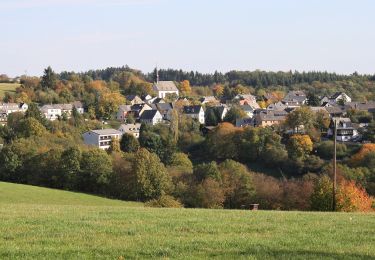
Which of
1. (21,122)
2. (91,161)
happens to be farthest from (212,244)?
(21,122)

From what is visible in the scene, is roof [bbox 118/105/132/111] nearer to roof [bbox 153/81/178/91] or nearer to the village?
the village

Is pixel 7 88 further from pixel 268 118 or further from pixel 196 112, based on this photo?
pixel 268 118

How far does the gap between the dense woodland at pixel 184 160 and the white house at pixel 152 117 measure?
19.7 ft

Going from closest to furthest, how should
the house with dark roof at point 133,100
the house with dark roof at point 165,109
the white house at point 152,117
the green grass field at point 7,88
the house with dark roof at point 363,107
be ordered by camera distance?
1. the house with dark roof at point 363,107
2. the white house at point 152,117
3. the house with dark roof at point 165,109
4. the green grass field at point 7,88
5. the house with dark roof at point 133,100

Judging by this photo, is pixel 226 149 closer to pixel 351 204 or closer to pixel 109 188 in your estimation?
pixel 109 188

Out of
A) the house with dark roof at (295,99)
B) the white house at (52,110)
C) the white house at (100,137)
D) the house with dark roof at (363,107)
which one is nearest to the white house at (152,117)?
the white house at (52,110)

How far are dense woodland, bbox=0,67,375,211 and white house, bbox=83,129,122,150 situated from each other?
1984 mm

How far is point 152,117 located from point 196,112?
Answer: 9261mm

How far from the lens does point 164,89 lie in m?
164

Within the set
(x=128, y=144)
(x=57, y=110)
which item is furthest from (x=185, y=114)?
(x=128, y=144)

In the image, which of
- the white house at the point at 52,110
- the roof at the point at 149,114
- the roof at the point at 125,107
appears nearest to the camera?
the white house at the point at 52,110

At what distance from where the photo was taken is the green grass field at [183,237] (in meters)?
10.3

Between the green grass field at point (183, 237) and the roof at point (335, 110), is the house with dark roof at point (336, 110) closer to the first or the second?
the roof at point (335, 110)

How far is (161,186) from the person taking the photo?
54031mm
